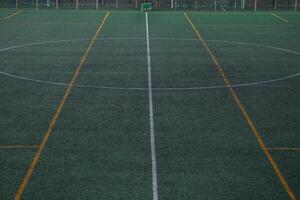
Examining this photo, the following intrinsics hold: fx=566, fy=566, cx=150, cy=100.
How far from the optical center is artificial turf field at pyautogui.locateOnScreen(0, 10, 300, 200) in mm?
13859

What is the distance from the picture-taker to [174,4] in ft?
180

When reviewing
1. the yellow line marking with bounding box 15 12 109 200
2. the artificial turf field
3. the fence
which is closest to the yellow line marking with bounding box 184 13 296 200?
the artificial turf field

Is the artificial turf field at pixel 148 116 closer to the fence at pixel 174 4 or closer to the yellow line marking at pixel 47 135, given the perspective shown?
the yellow line marking at pixel 47 135

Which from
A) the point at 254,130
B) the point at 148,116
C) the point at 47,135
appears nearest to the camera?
the point at 47,135

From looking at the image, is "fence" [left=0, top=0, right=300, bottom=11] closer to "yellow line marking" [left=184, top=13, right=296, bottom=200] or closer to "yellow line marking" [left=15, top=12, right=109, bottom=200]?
"yellow line marking" [left=184, top=13, right=296, bottom=200]

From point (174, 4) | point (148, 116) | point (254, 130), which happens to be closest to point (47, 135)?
point (148, 116)

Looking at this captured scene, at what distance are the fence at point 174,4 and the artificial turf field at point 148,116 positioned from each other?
17.7m

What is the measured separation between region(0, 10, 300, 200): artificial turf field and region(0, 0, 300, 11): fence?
58.0ft

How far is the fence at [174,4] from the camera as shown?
53519 mm

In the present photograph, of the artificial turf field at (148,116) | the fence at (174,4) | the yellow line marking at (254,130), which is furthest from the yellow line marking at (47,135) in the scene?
the fence at (174,4)

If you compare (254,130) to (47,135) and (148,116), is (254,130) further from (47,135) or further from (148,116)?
(47,135)

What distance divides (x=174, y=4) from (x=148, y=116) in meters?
36.8

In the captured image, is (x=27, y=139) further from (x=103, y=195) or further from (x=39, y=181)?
(x=103, y=195)

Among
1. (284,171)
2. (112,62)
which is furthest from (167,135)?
(112,62)
